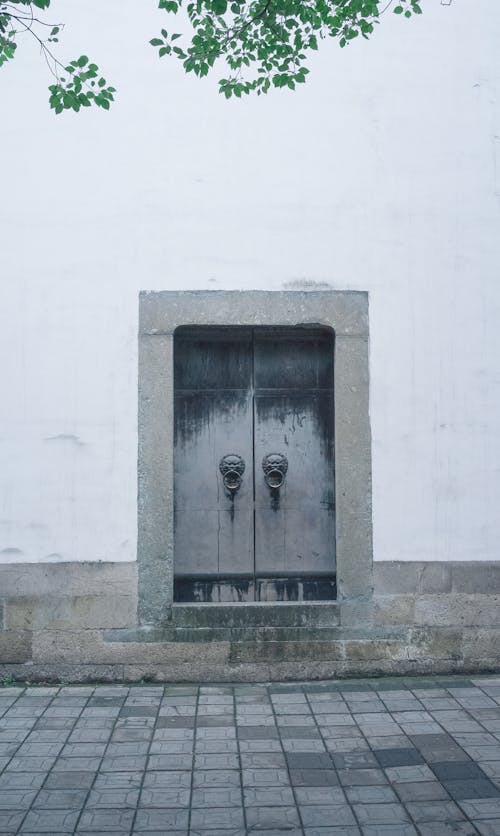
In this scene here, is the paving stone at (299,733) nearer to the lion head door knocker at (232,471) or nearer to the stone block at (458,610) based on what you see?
the stone block at (458,610)

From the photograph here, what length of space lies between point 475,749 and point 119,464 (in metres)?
2.89

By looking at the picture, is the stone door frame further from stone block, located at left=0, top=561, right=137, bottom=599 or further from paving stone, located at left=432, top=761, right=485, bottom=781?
paving stone, located at left=432, top=761, right=485, bottom=781

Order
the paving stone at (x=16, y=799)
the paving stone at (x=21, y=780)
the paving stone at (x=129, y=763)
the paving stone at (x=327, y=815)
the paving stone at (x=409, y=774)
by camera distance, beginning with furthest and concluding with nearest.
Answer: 1. the paving stone at (x=129, y=763)
2. the paving stone at (x=409, y=774)
3. the paving stone at (x=21, y=780)
4. the paving stone at (x=16, y=799)
5. the paving stone at (x=327, y=815)

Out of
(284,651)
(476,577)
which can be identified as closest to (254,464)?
(284,651)

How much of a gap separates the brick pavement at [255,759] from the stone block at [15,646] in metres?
0.21

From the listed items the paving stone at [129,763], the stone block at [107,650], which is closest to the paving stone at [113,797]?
the paving stone at [129,763]

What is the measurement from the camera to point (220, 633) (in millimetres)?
5453

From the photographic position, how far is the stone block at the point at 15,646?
540 centimetres

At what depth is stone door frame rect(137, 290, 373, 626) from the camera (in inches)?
216

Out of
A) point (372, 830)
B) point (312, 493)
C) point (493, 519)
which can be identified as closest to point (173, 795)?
point (372, 830)

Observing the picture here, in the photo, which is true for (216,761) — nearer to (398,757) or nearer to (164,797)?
(164,797)

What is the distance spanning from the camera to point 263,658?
545cm

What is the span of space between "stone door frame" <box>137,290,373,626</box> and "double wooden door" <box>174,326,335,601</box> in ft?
0.70

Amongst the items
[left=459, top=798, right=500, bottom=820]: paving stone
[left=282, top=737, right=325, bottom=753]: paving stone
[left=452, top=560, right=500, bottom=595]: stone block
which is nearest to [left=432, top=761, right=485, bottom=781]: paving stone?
[left=459, top=798, right=500, bottom=820]: paving stone
